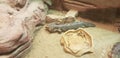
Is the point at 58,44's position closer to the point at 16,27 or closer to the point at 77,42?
the point at 77,42

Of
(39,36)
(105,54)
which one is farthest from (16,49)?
(105,54)

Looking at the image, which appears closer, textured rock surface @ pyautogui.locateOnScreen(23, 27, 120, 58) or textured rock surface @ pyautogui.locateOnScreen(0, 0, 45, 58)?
textured rock surface @ pyautogui.locateOnScreen(0, 0, 45, 58)

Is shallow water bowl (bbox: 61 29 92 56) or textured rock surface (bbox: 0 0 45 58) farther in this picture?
shallow water bowl (bbox: 61 29 92 56)

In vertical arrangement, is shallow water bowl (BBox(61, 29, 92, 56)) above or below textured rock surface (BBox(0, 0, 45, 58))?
below

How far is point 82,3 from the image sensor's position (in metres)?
2.96

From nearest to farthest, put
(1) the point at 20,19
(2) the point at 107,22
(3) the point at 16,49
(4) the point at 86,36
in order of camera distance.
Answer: (3) the point at 16,49 → (1) the point at 20,19 → (4) the point at 86,36 → (2) the point at 107,22

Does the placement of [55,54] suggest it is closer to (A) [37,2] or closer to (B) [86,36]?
(B) [86,36]

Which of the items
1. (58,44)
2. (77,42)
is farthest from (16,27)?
(77,42)

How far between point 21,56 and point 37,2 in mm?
942

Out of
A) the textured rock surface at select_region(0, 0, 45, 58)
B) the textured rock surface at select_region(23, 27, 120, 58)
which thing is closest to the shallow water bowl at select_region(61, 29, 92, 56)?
the textured rock surface at select_region(23, 27, 120, 58)

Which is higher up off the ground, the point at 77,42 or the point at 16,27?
the point at 16,27

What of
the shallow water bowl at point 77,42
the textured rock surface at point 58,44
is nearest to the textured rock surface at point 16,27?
the textured rock surface at point 58,44

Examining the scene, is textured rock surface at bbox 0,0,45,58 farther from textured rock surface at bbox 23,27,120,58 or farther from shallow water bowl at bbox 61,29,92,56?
shallow water bowl at bbox 61,29,92,56

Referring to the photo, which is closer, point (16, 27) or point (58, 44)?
point (16, 27)
